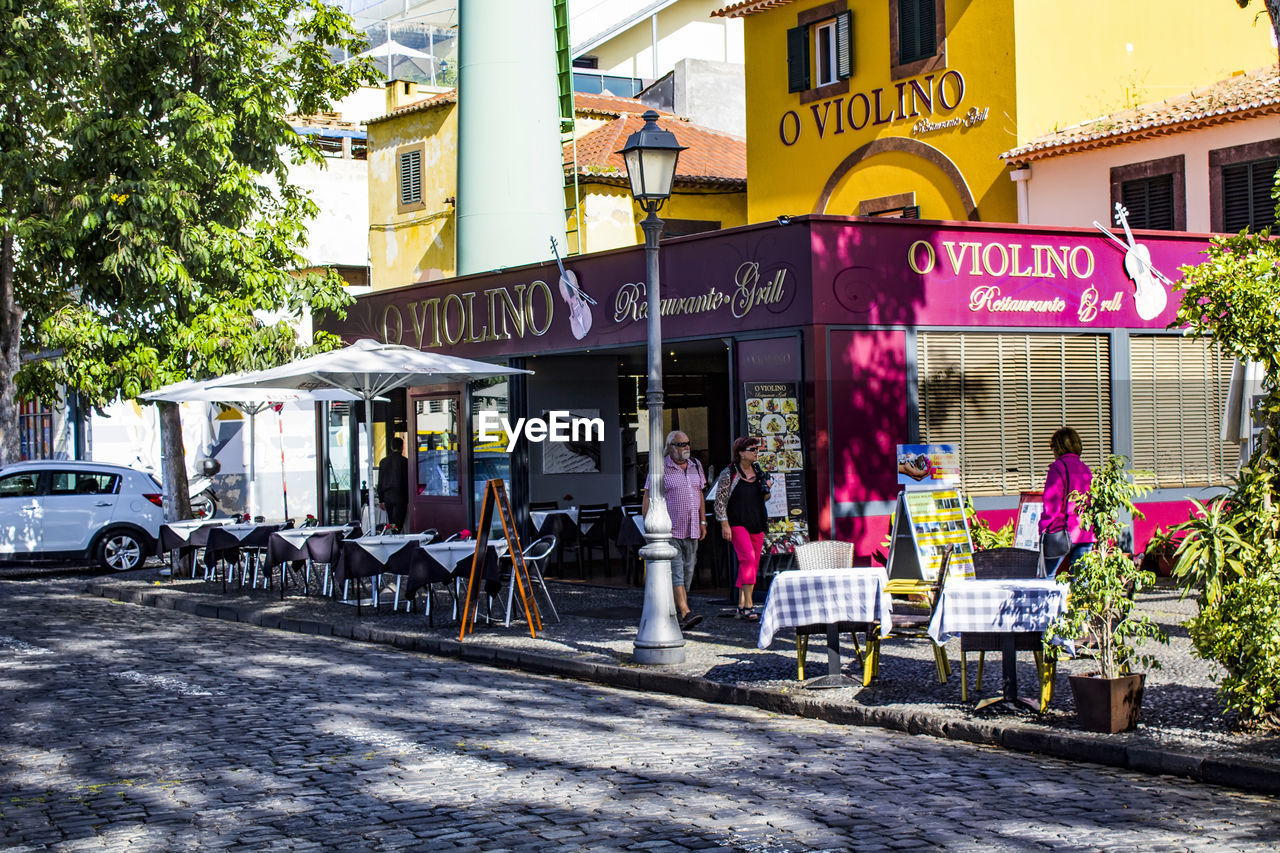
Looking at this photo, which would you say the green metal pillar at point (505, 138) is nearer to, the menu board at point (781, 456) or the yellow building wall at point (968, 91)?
the yellow building wall at point (968, 91)

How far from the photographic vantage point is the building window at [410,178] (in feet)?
112

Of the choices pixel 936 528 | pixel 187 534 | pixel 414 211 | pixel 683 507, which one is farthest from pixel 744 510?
pixel 414 211

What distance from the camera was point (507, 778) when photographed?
7.62 meters

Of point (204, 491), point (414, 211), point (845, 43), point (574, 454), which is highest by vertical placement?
point (845, 43)

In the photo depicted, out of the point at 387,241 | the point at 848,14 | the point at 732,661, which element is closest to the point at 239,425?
the point at 387,241

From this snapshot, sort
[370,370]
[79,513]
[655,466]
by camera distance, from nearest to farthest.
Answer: [655,466] < [370,370] < [79,513]

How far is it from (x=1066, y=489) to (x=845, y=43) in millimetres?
14621

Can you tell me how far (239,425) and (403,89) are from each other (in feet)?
31.8

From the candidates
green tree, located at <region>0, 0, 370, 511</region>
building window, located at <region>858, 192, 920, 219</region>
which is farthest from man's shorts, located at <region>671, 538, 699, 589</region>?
building window, located at <region>858, 192, 920, 219</region>

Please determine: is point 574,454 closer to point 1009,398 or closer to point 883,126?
point 1009,398

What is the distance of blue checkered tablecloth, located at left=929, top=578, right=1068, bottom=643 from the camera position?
29.5ft

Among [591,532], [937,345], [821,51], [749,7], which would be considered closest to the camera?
[937,345]

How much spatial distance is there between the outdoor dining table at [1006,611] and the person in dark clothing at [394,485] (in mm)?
12759

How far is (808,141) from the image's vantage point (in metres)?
25.6
